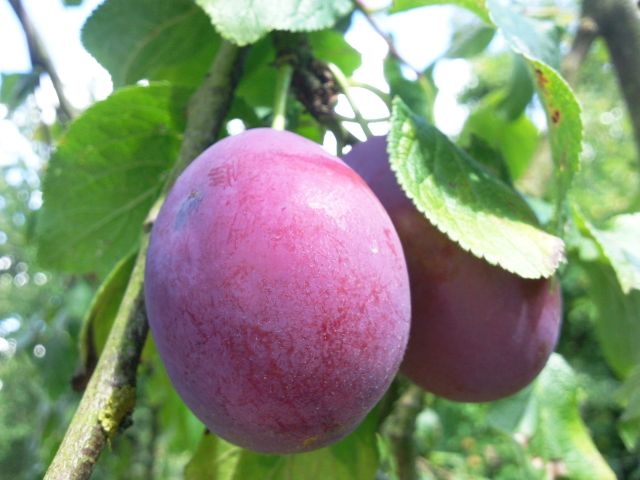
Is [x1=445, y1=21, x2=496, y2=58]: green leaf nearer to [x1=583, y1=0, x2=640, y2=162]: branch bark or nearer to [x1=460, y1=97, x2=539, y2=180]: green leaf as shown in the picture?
[x1=460, y1=97, x2=539, y2=180]: green leaf

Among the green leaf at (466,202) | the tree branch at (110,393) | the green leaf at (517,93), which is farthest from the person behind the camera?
the green leaf at (517,93)

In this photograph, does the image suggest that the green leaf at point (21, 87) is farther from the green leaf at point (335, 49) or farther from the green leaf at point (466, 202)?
the green leaf at point (466, 202)

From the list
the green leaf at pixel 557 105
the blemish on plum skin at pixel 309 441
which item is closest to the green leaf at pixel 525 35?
the green leaf at pixel 557 105

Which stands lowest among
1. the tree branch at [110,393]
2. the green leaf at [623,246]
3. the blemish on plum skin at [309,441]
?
the green leaf at [623,246]

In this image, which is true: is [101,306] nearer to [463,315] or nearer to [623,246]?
[463,315]

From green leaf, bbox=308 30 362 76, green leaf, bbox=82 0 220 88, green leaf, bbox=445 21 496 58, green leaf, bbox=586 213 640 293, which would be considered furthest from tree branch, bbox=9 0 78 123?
green leaf, bbox=586 213 640 293
